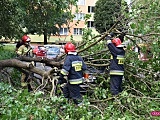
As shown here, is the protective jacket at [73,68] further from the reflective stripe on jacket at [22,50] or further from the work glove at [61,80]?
the reflective stripe on jacket at [22,50]

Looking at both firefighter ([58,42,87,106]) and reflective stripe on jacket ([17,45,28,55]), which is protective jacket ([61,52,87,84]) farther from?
reflective stripe on jacket ([17,45,28,55])

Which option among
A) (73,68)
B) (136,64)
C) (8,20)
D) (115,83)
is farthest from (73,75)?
(8,20)

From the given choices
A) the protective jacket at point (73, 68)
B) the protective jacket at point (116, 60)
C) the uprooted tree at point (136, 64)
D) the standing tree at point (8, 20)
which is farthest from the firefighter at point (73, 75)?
the standing tree at point (8, 20)

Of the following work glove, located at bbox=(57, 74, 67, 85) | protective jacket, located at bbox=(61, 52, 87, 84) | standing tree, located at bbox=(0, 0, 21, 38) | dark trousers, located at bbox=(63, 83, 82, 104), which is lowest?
dark trousers, located at bbox=(63, 83, 82, 104)

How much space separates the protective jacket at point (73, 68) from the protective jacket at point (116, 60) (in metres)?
0.74

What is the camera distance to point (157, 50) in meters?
5.57

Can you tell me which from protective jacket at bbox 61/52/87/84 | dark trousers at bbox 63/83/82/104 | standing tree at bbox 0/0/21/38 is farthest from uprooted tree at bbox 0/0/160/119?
standing tree at bbox 0/0/21/38

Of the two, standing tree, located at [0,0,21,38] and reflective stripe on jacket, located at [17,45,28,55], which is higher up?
standing tree, located at [0,0,21,38]

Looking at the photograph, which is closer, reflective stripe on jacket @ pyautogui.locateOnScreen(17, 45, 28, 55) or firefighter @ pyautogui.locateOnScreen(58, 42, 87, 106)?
firefighter @ pyautogui.locateOnScreen(58, 42, 87, 106)

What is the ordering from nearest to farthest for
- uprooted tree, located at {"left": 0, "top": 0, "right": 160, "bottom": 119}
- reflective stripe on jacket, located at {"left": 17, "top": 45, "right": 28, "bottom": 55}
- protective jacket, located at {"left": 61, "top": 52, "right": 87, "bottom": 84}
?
1. uprooted tree, located at {"left": 0, "top": 0, "right": 160, "bottom": 119}
2. protective jacket, located at {"left": 61, "top": 52, "right": 87, "bottom": 84}
3. reflective stripe on jacket, located at {"left": 17, "top": 45, "right": 28, "bottom": 55}

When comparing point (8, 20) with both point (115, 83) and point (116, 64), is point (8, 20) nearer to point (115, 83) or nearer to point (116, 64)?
point (116, 64)

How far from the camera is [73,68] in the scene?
530cm

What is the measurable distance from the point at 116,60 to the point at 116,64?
74 mm

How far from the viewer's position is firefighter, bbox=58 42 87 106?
5262mm
